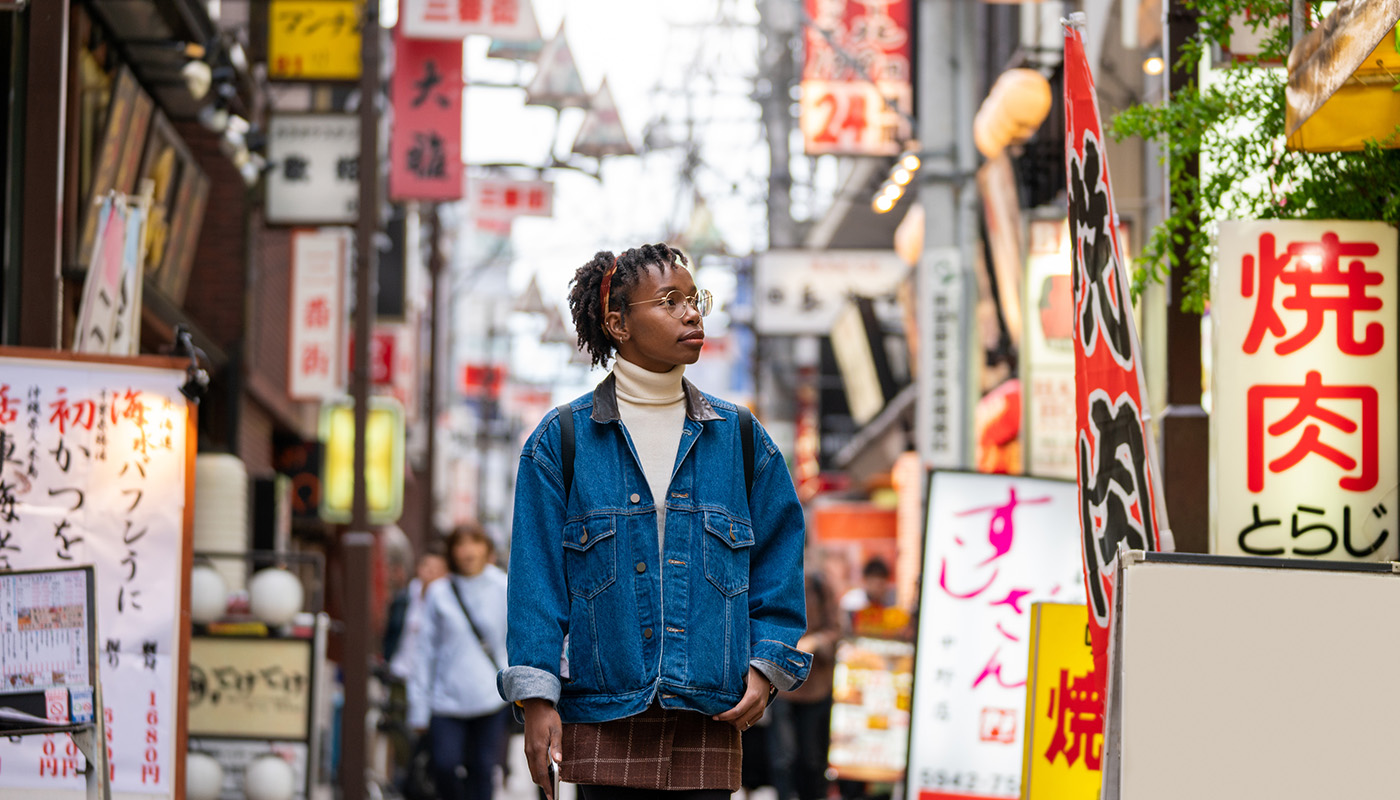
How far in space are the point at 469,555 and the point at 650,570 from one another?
686cm

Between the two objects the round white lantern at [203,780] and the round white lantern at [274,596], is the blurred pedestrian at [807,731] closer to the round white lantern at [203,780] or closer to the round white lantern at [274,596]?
the round white lantern at [274,596]

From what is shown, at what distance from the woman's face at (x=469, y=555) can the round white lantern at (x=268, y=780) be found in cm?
155

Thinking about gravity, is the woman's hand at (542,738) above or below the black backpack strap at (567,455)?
below

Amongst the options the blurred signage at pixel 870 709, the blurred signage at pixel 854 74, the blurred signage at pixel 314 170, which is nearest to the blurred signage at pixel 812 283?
the blurred signage at pixel 854 74

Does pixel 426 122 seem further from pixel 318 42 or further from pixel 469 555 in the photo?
pixel 469 555

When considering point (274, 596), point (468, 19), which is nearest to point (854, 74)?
point (468, 19)

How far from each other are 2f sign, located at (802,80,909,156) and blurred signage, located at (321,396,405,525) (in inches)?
313

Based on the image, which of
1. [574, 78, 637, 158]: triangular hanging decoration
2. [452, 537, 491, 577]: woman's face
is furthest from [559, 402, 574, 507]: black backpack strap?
[574, 78, 637, 158]: triangular hanging decoration

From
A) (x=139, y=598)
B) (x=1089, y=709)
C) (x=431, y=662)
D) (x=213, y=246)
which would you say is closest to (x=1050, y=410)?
(x=431, y=662)

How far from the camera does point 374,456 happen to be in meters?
23.0

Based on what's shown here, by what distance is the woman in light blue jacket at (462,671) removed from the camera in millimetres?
10297

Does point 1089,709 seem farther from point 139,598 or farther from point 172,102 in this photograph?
point 172,102

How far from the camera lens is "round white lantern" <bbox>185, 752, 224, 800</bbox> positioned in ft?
32.7

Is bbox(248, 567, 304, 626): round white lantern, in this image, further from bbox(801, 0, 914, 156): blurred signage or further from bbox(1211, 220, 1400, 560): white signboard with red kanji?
bbox(801, 0, 914, 156): blurred signage
